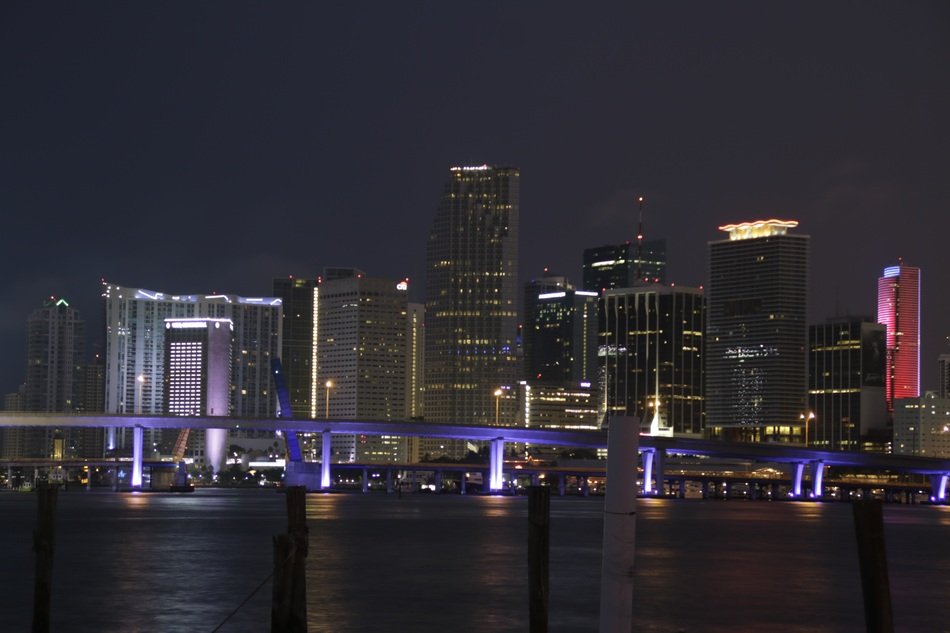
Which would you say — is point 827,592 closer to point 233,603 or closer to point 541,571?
point 233,603

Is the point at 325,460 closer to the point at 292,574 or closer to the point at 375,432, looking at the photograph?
the point at 375,432

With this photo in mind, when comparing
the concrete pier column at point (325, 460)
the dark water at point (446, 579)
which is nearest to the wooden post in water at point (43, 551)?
the dark water at point (446, 579)

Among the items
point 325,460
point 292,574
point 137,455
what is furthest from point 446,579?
point 325,460

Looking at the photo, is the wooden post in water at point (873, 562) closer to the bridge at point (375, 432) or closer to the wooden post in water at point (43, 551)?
the wooden post in water at point (43, 551)

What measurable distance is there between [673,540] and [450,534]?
12.1m

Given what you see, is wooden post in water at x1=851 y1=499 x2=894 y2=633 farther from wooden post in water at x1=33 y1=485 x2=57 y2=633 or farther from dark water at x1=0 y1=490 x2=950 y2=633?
wooden post in water at x1=33 y1=485 x2=57 y2=633

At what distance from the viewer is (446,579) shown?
50938 millimetres

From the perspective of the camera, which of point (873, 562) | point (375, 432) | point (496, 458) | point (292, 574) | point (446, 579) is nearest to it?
point (873, 562)

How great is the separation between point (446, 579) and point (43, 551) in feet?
77.9

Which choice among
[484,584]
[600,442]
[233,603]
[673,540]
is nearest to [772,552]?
[673,540]

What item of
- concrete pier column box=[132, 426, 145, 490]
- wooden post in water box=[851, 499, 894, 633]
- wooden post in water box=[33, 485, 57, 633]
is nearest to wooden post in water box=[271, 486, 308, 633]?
wooden post in water box=[33, 485, 57, 633]

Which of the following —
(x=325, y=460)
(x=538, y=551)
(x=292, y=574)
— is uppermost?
(x=538, y=551)

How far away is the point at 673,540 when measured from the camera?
263ft

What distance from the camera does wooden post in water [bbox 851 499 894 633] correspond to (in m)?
21.6
